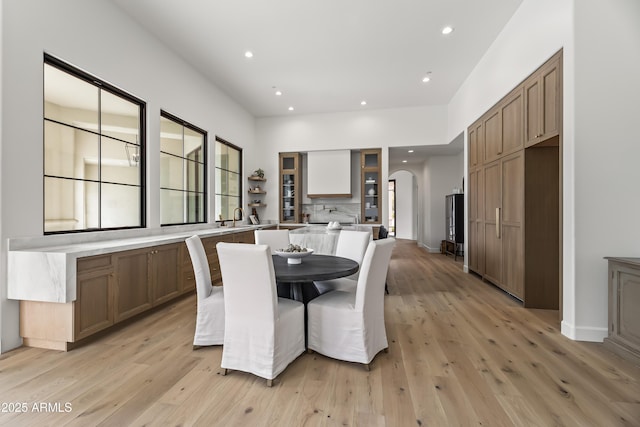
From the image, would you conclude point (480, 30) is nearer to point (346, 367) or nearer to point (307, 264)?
point (307, 264)

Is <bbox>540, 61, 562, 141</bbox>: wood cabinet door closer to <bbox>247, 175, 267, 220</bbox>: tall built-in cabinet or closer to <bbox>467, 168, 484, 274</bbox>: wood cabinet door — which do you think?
<bbox>467, 168, 484, 274</bbox>: wood cabinet door

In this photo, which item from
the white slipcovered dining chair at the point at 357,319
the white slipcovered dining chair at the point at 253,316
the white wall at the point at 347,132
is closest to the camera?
the white slipcovered dining chair at the point at 253,316

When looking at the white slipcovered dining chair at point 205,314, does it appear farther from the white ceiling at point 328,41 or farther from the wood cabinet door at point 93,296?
the white ceiling at point 328,41

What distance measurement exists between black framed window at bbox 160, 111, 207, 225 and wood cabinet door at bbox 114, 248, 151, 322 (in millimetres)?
1246

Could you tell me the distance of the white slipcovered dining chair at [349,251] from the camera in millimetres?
2789

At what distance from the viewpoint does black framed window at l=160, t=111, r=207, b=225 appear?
4293mm

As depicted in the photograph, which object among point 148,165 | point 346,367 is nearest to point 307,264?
point 346,367

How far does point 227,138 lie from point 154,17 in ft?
8.63

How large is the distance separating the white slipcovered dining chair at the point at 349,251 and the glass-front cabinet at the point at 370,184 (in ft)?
11.9

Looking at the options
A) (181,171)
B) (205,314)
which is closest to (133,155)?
(181,171)

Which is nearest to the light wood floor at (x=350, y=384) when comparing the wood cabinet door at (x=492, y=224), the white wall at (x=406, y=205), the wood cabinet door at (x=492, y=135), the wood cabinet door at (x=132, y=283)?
the wood cabinet door at (x=132, y=283)

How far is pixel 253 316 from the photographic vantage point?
1948mm

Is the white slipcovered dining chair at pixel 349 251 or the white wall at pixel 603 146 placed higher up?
the white wall at pixel 603 146

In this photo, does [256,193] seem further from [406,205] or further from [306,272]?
[406,205]
